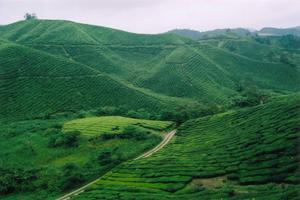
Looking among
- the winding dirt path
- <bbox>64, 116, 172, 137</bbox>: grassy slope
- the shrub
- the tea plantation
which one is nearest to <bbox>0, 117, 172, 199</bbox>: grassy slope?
<bbox>64, 116, 172, 137</bbox>: grassy slope

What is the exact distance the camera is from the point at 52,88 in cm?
13012

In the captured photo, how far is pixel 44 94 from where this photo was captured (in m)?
125

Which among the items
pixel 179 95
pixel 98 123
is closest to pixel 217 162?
pixel 98 123

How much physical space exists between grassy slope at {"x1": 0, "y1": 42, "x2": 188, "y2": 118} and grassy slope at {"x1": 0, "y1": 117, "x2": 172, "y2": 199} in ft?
52.6

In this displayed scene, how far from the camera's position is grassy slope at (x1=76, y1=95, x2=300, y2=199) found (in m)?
42.3

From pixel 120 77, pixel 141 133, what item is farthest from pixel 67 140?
pixel 120 77

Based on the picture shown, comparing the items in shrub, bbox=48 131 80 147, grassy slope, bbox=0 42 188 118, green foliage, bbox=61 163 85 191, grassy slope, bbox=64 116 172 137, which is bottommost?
green foliage, bbox=61 163 85 191

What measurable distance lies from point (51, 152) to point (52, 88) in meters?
54.8

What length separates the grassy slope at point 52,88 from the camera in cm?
11825

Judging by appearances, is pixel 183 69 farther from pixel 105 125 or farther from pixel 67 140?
pixel 67 140

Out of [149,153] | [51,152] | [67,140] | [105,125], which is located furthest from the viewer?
[105,125]

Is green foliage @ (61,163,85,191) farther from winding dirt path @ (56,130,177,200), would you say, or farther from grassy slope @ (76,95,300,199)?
grassy slope @ (76,95,300,199)

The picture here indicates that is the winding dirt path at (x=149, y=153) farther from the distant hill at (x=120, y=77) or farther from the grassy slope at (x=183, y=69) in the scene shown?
the grassy slope at (x=183, y=69)

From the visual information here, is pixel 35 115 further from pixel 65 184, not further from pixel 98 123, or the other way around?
pixel 65 184
